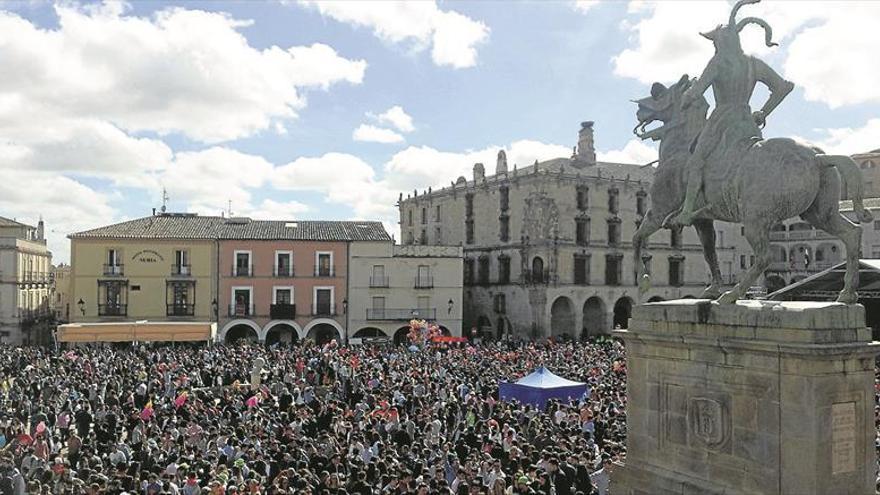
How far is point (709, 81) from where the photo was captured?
9289mm

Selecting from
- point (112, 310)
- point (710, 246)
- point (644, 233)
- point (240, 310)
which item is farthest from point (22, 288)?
point (710, 246)

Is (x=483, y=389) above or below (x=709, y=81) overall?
below

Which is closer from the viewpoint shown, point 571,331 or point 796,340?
point 796,340

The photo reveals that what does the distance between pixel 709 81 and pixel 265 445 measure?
31.6 ft

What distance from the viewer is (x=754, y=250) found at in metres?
8.67

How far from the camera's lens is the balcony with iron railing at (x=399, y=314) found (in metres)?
44.9

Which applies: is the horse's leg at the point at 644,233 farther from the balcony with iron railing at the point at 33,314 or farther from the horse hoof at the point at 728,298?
the balcony with iron railing at the point at 33,314

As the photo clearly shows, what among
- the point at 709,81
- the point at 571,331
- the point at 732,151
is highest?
the point at 709,81

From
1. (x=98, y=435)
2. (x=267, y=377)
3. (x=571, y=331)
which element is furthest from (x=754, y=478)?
(x=571, y=331)

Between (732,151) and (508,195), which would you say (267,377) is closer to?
(732,151)

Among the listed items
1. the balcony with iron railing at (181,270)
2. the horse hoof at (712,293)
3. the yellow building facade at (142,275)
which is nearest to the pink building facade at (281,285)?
the yellow building facade at (142,275)

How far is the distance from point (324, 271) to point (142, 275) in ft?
32.6

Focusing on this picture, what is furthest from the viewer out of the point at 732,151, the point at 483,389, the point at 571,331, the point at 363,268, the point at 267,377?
the point at 571,331

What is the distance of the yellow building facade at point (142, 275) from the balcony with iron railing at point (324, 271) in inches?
225
